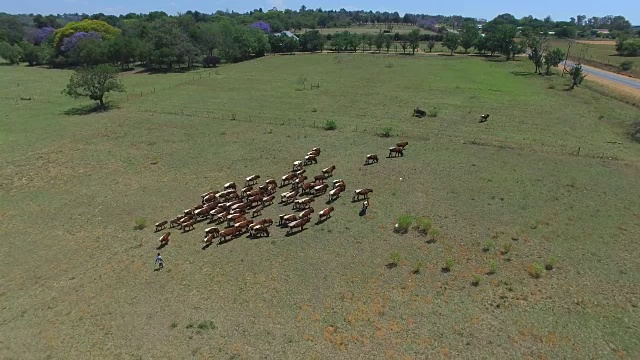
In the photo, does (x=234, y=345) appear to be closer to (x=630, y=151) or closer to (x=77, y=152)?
(x=77, y=152)

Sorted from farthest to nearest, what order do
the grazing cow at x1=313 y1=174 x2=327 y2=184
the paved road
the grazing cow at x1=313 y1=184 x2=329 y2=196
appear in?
the paved road
the grazing cow at x1=313 y1=174 x2=327 y2=184
the grazing cow at x1=313 y1=184 x2=329 y2=196

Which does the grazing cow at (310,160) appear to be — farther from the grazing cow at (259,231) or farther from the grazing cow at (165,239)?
the grazing cow at (165,239)

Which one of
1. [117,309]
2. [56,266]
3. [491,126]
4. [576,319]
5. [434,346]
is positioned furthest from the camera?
[491,126]

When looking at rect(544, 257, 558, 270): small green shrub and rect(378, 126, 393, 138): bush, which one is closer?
rect(544, 257, 558, 270): small green shrub

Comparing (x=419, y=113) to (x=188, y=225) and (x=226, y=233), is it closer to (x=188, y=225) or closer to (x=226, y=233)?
(x=226, y=233)

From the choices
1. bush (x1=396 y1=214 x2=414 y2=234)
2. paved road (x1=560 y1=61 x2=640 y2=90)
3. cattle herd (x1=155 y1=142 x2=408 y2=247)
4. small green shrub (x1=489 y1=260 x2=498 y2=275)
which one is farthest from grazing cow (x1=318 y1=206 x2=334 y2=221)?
paved road (x1=560 y1=61 x2=640 y2=90)

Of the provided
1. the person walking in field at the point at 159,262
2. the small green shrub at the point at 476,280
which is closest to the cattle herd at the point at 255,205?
the person walking in field at the point at 159,262

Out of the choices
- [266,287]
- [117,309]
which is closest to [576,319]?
[266,287]

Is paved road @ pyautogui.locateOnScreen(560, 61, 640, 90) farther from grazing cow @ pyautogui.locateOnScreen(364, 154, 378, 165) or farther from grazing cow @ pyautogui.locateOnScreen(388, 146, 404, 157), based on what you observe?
grazing cow @ pyautogui.locateOnScreen(364, 154, 378, 165)
